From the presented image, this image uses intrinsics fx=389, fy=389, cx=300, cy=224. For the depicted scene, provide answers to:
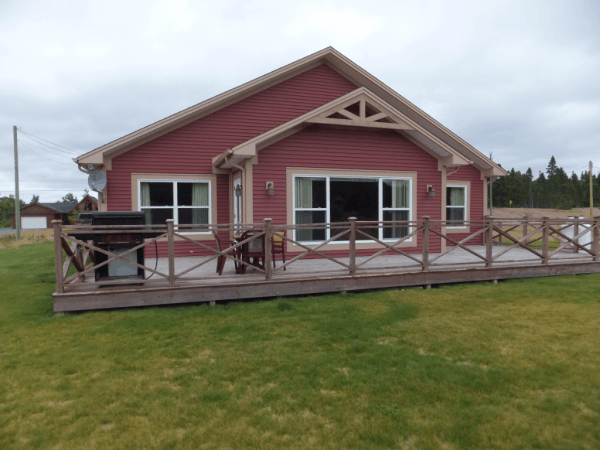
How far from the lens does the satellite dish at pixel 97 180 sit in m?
9.54

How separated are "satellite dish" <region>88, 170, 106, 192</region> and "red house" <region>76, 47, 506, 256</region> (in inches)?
10.8

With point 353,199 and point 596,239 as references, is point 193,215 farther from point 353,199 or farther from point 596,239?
point 596,239

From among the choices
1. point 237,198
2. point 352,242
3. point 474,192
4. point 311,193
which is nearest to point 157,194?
point 237,198

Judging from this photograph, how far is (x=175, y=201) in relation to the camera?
412 inches

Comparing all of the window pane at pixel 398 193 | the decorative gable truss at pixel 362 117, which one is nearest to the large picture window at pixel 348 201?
the window pane at pixel 398 193

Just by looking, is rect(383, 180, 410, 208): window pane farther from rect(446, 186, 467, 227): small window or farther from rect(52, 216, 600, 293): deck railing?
rect(446, 186, 467, 227): small window

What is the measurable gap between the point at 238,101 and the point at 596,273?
10.0m

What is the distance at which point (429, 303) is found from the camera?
256 inches

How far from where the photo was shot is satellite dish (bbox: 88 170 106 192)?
954 centimetres

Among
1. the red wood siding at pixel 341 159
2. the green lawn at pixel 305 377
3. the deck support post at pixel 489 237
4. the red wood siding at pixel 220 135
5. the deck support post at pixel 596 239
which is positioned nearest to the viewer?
the green lawn at pixel 305 377

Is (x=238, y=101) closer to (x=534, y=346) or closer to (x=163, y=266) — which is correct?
(x=163, y=266)

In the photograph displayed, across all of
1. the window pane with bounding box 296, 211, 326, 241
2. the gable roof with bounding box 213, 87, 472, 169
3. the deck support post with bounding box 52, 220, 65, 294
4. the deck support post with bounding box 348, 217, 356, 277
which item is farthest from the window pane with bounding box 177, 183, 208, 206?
the deck support post with bounding box 348, 217, 356, 277

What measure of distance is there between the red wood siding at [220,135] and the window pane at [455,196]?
537cm

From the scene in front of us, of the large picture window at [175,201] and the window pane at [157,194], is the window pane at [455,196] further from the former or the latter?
the window pane at [157,194]
